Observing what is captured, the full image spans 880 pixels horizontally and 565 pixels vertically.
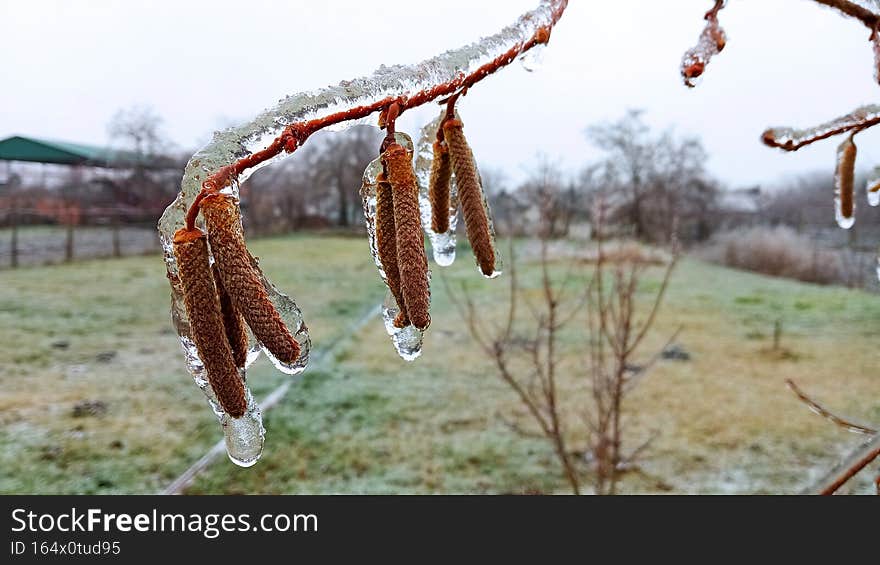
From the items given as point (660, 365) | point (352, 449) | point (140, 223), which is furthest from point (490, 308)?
point (140, 223)

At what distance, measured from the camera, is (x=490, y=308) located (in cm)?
505

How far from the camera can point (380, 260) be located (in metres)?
0.25

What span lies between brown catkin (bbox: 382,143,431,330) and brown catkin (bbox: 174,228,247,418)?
0.19 feet

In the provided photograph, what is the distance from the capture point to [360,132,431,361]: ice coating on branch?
0.25 meters

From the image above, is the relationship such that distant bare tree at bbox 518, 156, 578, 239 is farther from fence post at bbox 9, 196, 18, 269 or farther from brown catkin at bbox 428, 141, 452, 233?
fence post at bbox 9, 196, 18, 269

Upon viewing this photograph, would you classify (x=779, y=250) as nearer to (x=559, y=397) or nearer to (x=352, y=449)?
(x=559, y=397)

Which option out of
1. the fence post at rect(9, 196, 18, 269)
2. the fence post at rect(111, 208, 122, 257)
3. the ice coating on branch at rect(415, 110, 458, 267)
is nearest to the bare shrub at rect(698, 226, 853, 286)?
the fence post at rect(111, 208, 122, 257)

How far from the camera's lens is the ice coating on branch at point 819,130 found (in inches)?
17.5

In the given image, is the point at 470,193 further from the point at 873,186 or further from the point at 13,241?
the point at 13,241

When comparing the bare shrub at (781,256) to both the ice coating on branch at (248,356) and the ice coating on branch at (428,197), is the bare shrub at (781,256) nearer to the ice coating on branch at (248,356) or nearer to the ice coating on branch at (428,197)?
the ice coating on branch at (428,197)

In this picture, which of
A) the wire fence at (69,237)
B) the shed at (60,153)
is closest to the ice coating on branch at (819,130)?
the shed at (60,153)

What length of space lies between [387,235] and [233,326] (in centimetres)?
6

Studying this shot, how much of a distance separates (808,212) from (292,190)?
3797mm

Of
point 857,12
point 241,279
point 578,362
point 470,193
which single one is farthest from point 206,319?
point 578,362
